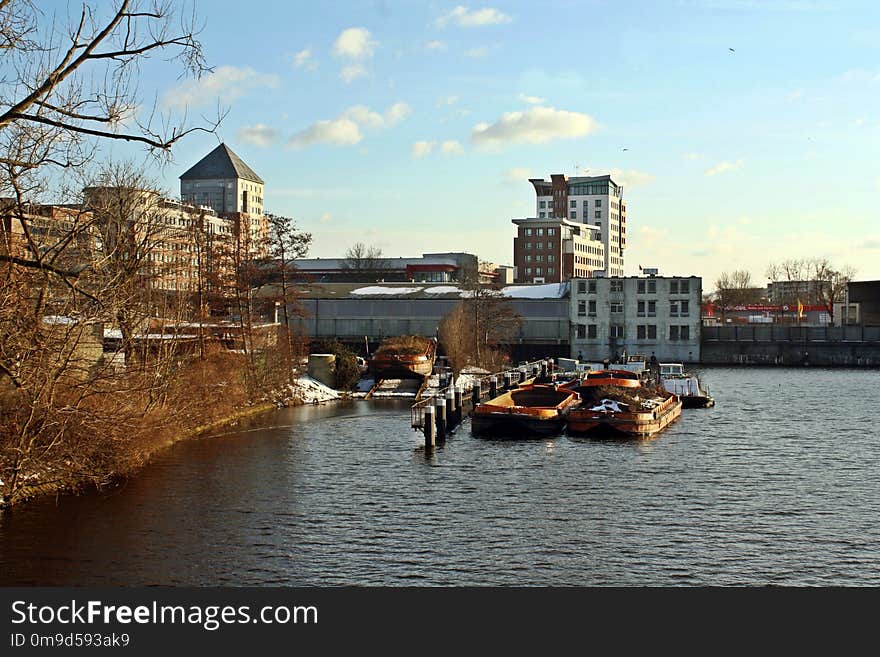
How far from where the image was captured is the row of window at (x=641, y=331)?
86.3 m

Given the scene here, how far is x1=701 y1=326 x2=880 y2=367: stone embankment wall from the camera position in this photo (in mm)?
89250

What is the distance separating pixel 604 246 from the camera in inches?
7766

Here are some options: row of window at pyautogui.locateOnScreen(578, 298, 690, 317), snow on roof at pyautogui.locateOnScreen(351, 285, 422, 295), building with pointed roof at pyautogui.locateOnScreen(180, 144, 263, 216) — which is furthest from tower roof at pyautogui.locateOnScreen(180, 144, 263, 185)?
row of window at pyautogui.locateOnScreen(578, 298, 690, 317)

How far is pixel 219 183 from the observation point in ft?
537

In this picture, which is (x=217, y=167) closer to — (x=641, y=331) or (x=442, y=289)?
(x=442, y=289)

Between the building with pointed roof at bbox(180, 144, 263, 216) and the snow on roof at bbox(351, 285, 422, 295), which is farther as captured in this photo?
the building with pointed roof at bbox(180, 144, 263, 216)

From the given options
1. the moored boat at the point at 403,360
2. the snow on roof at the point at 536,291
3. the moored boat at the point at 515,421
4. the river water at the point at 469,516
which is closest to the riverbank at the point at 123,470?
the river water at the point at 469,516

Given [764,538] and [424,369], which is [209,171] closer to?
[424,369]

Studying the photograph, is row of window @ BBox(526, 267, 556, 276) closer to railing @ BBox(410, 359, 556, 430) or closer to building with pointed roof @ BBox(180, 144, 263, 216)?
building with pointed roof @ BBox(180, 144, 263, 216)

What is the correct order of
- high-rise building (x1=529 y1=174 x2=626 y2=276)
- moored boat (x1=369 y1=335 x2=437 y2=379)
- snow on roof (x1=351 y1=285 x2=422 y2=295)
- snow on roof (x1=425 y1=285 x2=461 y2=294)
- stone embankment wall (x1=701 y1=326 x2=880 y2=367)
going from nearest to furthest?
1. moored boat (x1=369 y1=335 x2=437 y2=379)
2. stone embankment wall (x1=701 y1=326 x2=880 y2=367)
3. snow on roof (x1=425 y1=285 x2=461 y2=294)
4. snow on roof (x1=351 y1=285 x2=422 y2=295)
5. high-rise building (x1=529 y1=174 x2=626 y2=276)

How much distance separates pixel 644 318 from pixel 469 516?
65.3 m

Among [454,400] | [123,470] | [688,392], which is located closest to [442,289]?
[688,392]

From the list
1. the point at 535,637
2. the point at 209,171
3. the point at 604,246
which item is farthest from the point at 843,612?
the point at 604,246

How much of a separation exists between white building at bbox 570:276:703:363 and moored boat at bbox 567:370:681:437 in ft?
126
